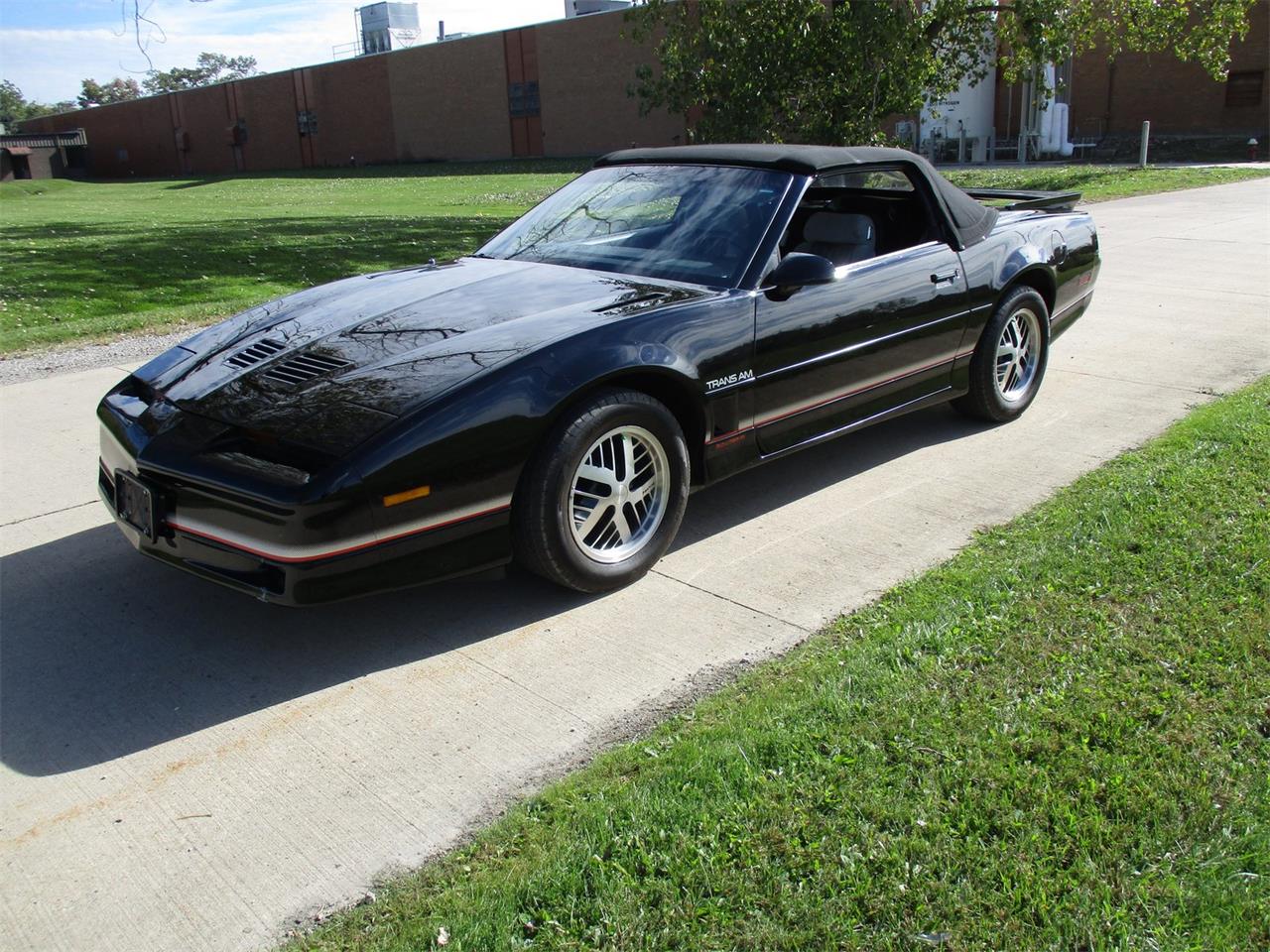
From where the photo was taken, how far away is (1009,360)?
228 inches

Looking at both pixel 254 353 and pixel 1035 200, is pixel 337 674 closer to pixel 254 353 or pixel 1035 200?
pixel 254 353

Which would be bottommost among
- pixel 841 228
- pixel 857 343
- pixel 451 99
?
pixel 857 343

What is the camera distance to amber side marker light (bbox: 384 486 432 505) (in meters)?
3.27

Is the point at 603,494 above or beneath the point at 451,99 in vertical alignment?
beneath

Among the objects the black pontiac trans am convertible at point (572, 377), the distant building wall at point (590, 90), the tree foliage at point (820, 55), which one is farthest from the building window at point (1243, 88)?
the black pontiac trans am convertible at point (572, 377)

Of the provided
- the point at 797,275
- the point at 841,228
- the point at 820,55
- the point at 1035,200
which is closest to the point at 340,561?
the point at 797,275

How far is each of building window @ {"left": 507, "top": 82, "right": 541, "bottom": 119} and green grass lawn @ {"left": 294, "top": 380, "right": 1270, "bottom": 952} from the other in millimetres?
47616

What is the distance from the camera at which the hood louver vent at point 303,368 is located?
368 cm

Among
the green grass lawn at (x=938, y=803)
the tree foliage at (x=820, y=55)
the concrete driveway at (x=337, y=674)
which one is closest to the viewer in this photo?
the green grass lawn at (x=938, y=803)

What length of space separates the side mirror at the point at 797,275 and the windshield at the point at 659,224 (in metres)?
0.14

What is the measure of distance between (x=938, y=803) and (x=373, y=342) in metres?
2.42

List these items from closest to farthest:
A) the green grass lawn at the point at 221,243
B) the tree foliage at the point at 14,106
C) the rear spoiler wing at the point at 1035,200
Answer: the rear spoiler wing at the point at 1035,200 < the green grass lawn at the point at 221,243 < the tree foliage at the point at 14,106

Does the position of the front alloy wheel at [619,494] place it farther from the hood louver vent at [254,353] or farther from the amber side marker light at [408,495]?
the hood louver vent at [254,353]

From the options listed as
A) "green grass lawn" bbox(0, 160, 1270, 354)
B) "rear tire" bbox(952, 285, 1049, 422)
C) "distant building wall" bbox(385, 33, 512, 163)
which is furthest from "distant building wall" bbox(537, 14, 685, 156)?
"rear tire" bbox(952, 285, 1049, 422)
